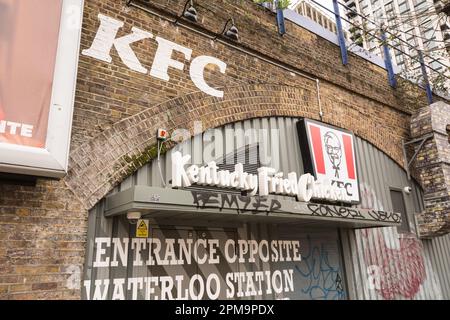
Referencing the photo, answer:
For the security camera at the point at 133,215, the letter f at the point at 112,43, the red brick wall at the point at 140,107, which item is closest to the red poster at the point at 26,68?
the red brick wall at the point at 140,107

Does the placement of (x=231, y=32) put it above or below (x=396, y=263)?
above

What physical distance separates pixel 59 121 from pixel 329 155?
5400 millimetres

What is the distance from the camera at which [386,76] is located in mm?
10211

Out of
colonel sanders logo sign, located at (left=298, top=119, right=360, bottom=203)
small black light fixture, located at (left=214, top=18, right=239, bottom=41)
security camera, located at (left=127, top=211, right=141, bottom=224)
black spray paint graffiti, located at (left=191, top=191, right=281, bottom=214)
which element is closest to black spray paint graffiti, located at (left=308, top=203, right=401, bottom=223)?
colonel sanders logo sign, located at (left=298, top=119, right=360, bottom=203)

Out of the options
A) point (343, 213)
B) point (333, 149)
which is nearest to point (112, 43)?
point (343, 213)

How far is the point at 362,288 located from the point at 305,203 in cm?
312

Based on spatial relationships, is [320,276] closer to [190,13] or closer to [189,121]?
[189,121]

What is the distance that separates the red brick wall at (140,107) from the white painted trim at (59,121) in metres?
0.61

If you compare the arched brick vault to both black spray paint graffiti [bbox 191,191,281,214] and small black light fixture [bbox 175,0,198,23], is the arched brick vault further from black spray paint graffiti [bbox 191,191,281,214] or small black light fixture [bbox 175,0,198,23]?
small black light fixture [bbox 175,0,198,23]

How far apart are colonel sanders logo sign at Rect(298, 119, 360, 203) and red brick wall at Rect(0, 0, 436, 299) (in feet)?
1.23

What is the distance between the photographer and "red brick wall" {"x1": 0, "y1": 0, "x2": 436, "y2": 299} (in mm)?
4000

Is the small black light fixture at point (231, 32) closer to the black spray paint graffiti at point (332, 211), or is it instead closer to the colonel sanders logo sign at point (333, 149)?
the colonel sanders logo sign at point (333, 149)

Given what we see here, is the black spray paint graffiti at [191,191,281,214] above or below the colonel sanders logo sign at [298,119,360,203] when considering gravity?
below

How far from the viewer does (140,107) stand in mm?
5285
